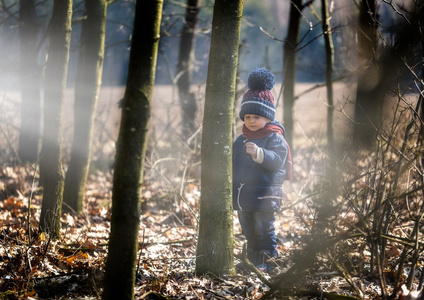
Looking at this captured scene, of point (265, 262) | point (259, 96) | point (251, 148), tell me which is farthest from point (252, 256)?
point (259, 96)

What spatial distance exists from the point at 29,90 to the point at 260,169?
7.46 metres

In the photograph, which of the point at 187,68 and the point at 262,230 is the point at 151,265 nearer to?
the point at 262,230

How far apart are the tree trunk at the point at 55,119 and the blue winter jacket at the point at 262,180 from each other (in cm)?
188

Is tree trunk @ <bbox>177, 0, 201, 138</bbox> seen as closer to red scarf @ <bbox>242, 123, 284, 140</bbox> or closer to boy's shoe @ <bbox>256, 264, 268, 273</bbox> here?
red scarf @ <bbox>242, 123, 284, 140</bbox>

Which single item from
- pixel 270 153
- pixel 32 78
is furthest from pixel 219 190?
pixel 32 78

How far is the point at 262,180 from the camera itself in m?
4.43

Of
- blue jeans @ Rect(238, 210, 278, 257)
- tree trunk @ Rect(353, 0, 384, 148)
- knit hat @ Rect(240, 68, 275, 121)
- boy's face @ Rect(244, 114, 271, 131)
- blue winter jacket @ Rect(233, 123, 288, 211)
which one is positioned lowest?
blue jeans @ Rect(238, 210, 278, 257)

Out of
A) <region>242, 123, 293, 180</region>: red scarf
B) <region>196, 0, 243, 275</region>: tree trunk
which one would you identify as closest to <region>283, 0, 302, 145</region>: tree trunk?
<region>242, 123, 293, 180</region>: red scarf

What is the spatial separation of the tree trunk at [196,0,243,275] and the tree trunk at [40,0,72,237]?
1709 mm

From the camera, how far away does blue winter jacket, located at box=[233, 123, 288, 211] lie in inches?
174

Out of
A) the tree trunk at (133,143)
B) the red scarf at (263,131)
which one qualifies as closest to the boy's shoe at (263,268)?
the red scarf at (263,131)

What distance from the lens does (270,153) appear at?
4.33m

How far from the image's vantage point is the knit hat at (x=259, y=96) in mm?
4445

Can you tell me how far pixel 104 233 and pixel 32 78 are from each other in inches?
226
